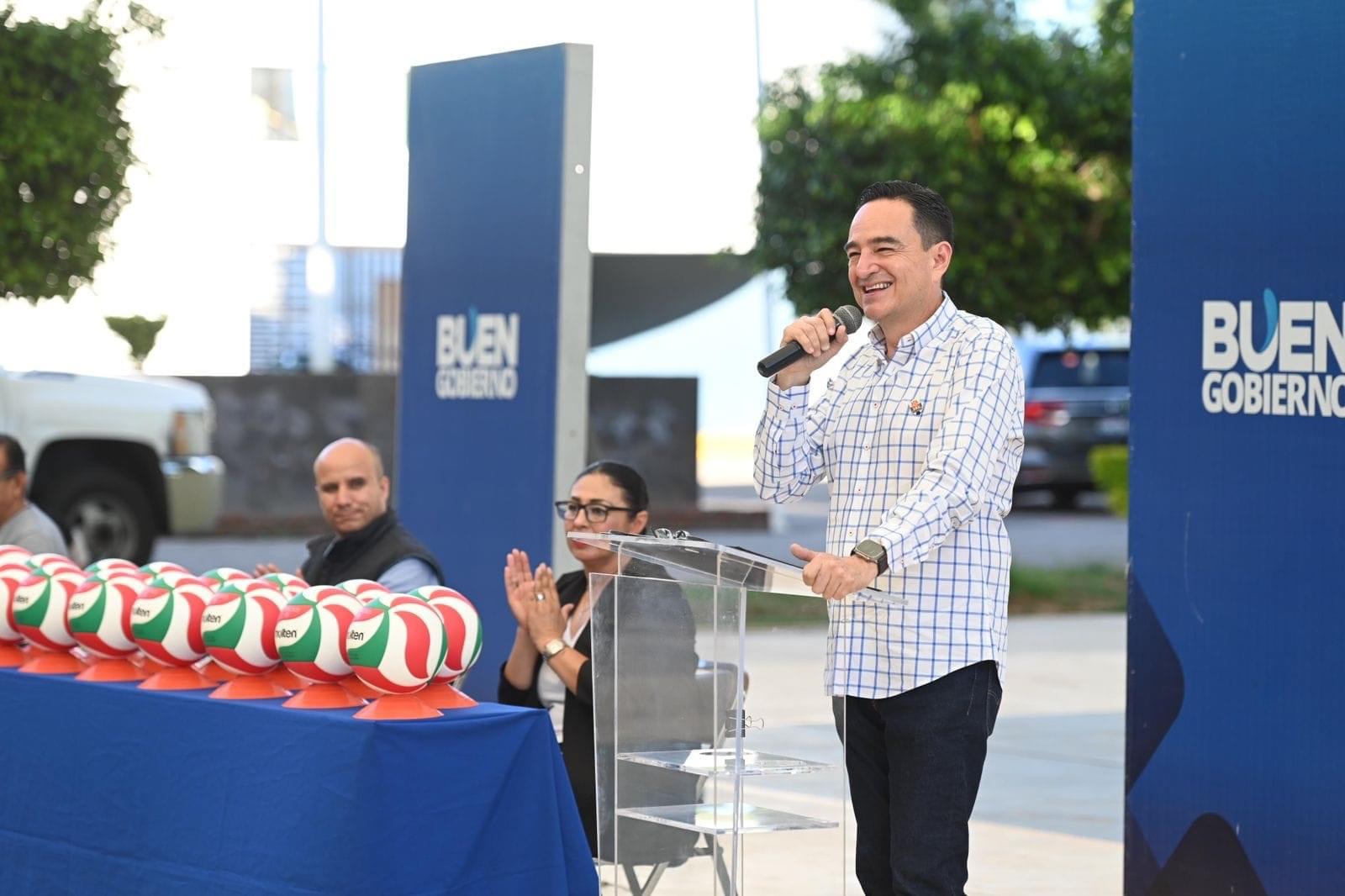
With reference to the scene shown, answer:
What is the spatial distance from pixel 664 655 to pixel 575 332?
3.42m

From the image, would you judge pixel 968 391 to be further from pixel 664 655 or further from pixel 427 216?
pixel 427 216

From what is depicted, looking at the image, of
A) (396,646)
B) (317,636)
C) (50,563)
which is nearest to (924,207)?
(396,646)

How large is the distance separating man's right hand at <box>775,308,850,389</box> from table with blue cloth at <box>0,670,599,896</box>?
0.97 meters

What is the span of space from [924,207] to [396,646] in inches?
55.5

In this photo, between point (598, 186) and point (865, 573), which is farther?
point (598, 186)

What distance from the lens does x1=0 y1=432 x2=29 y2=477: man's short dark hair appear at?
6922mm

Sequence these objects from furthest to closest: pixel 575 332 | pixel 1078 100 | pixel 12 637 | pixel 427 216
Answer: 1. pixel 1078 100
2. pixel 427 216
3. pixel 575 332
4. pixel 12 637

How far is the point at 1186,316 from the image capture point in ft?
15.1

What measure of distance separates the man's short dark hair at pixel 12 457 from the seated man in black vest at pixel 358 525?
1.61 meters

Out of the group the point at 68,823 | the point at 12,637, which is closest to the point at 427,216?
the point at 12,637

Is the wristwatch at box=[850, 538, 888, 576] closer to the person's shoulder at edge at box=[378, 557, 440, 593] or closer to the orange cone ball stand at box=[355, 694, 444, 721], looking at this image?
the orange cone ball stand at box=[355, 694, 444, 721]

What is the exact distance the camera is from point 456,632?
4020 millimetres

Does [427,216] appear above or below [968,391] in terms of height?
above

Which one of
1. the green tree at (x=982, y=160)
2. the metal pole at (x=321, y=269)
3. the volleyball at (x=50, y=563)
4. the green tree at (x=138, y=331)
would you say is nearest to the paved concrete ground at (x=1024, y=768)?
the volleyball at (x=50, y=563)
